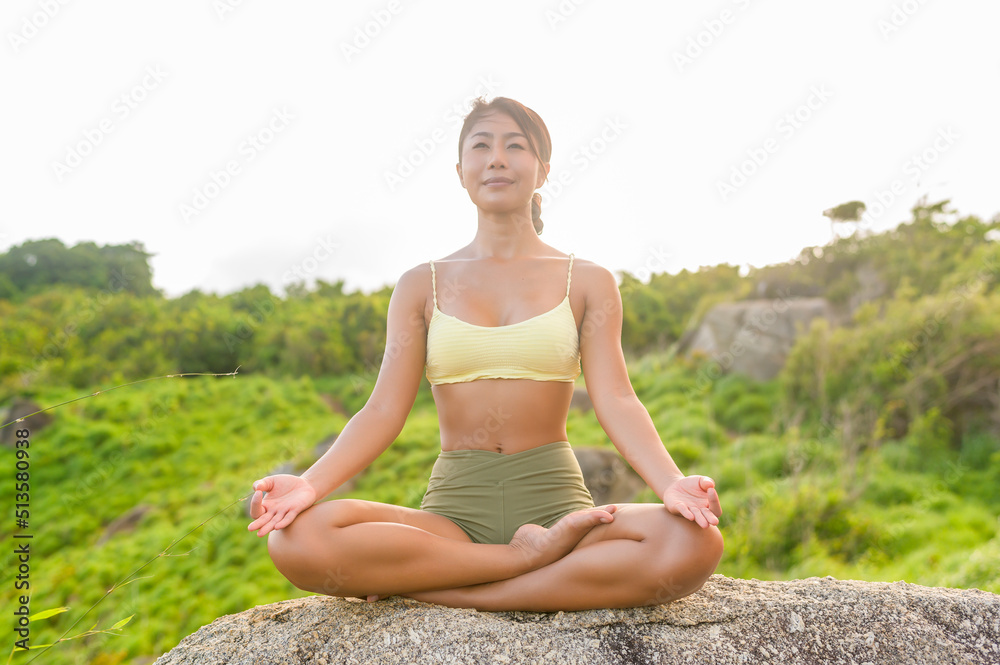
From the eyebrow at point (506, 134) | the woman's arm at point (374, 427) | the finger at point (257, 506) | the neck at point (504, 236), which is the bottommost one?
the finger at point (257, 506)

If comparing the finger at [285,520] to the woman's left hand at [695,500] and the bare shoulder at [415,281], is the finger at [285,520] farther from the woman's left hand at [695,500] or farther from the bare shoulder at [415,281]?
the woman's left hand at [695,500]

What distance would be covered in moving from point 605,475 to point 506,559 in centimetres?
722

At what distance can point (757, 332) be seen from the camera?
1470 cm

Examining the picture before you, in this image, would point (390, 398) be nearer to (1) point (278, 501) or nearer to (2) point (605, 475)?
(1) point (278, 501)

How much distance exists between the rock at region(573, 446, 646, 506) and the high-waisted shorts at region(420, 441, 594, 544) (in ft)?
21.6

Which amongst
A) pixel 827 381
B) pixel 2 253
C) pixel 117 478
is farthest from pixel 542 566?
pixel 2 253

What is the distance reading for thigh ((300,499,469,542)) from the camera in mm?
1928

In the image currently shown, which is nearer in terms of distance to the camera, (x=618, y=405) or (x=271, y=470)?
(x=618, y=405)

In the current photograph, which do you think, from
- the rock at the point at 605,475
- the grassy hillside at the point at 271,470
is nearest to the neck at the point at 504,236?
the grassy hillside at the point at 271,470

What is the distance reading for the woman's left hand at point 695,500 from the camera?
6.16 feet

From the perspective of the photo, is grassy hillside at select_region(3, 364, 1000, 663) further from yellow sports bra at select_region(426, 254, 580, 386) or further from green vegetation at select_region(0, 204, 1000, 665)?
yellow sports bra at select_region(426, 254, 580, 386)

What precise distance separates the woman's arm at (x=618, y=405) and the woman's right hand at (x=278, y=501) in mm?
1008

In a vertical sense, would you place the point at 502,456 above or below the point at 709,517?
above

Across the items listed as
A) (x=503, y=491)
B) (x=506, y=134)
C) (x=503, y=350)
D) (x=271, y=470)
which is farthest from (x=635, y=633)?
(x=271, y=470)
